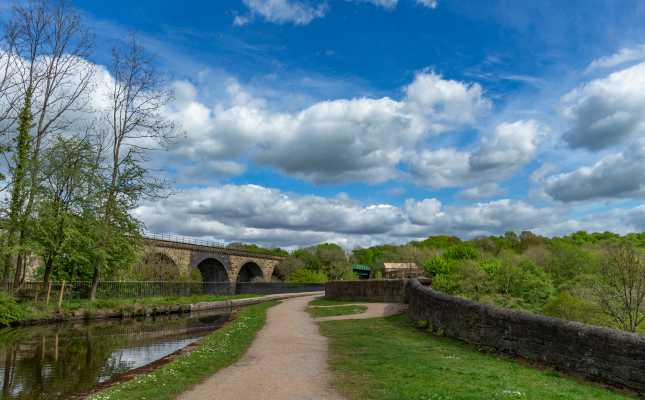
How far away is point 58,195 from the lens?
26234 mm

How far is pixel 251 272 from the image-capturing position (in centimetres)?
8069

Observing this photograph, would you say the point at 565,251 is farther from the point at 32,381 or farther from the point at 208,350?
the point at 32,381

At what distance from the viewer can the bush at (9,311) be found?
2008cm

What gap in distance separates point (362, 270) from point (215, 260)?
35347mm

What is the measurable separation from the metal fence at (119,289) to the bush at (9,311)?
298 cm

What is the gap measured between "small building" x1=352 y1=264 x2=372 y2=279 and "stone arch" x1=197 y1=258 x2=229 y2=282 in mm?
25103

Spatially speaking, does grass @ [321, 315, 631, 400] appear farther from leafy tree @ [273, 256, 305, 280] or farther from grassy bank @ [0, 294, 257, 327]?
leafy tree @ [273, 256, 305, 280]

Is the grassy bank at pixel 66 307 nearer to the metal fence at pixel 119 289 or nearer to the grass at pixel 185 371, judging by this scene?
the metal fence at pixel 119 289

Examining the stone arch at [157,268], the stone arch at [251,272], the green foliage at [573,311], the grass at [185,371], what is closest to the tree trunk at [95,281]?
the stone arch at [157,268]

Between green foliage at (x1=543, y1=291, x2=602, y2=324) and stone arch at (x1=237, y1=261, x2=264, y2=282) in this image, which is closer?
green foliage at (x1=543, y1=291, x2=602, y2=324)

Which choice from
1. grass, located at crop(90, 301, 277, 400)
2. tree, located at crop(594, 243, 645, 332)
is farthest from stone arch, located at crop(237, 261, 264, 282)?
grass, located at crop(90, 301, 277, 400)

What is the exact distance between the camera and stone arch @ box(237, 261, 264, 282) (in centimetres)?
7756

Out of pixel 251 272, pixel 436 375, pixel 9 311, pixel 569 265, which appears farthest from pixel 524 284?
pixel 251 272

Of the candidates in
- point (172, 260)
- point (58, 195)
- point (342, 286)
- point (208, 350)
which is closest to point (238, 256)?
point (172, 260)
